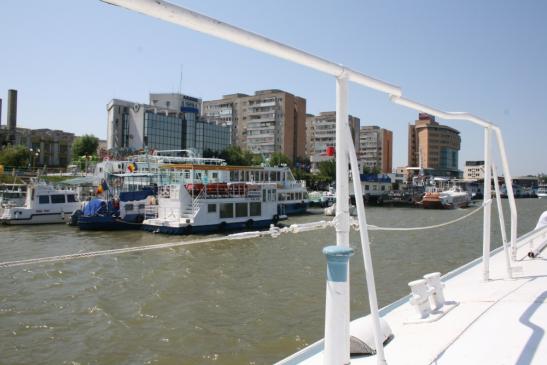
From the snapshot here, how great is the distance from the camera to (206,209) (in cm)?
2995

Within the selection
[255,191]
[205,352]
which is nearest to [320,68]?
[205,352]

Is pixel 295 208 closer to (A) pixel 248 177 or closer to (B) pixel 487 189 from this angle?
(A) pixel 248 177

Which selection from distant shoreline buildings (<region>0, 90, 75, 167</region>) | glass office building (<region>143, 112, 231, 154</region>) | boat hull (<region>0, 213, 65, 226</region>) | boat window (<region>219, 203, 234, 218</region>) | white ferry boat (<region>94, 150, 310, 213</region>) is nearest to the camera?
boat window (<region>219, 203, 234, 218</region>)

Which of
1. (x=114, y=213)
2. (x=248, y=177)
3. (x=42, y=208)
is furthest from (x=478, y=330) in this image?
(x=248, y=177)

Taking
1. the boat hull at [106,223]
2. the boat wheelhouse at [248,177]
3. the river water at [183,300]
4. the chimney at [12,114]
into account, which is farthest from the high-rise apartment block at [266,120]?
the river water at [183,300]

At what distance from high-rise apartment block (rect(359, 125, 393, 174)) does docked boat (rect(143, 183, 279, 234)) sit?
343 ft

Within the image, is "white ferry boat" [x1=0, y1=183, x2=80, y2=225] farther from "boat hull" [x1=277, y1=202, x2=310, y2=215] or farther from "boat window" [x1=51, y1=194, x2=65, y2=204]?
"boat hull" [x1=277, y1=202, x2=310, y2=215]

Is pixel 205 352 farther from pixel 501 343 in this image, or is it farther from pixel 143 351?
pixel 501 343

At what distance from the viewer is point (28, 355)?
8.69 m

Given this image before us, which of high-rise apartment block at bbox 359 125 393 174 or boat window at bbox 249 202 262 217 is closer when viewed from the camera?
boat window at bbox 249 202 262 217

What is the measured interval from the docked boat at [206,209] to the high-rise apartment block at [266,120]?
64956mm

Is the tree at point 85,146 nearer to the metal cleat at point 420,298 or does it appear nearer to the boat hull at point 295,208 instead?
the boat hull at point 295,208

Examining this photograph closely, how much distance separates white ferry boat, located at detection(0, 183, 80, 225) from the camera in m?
33.7

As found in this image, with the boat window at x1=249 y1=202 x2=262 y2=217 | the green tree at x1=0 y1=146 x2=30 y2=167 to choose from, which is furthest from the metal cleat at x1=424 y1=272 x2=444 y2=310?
the green tree at x1=0 y1=146 x2=30 y2=167
